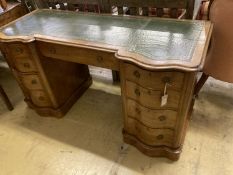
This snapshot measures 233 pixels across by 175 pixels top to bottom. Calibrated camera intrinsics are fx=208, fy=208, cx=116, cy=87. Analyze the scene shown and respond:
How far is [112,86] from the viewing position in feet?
6.99

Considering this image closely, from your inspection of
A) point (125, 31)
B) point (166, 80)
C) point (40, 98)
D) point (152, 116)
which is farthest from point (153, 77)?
point (40, 98)

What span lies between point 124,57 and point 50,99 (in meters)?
0.91

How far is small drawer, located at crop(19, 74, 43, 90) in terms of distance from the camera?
1.62 m

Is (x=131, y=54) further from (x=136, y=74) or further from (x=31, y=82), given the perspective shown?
(x=31, y=82)

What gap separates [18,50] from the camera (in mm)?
1471

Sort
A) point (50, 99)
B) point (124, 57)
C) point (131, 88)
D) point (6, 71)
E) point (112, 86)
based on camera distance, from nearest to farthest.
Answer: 1. point (124, 57)
2. point (131, 88)
3. point (50, 99)
4. point (112, 86)
5. point (6, 71)

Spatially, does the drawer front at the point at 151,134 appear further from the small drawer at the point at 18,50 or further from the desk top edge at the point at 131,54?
the small drawer at the point at 18,50

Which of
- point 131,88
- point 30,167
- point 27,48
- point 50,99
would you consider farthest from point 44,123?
point 131,88

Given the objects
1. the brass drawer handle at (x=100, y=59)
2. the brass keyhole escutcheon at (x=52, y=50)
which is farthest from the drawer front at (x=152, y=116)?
the brass keyhole escutcheon at (x=52, y=50)

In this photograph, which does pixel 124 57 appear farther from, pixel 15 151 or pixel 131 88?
pixel 15 151

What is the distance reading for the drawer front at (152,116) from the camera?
122 centimetres

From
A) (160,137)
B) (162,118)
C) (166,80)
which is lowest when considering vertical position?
(160,137)

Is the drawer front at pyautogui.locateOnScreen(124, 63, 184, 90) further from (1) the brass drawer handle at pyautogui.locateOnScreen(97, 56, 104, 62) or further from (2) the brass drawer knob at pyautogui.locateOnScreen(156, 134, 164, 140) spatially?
(2) the brass drawer knob at pyautogui.locateOnScreen(156, 134, 164, 140)

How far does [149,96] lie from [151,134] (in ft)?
1.06
